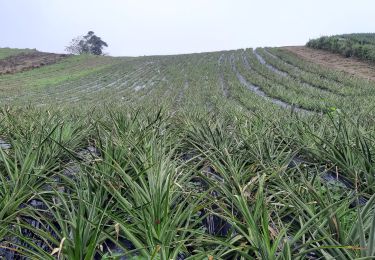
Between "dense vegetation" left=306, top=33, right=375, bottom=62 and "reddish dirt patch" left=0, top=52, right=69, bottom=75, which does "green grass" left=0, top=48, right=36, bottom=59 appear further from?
"dense vegetation" left=306, top=33, right=375, bottom=62

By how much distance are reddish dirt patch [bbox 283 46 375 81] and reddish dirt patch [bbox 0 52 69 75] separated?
90.6 ft

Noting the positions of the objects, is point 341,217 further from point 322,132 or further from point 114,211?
point 322,132

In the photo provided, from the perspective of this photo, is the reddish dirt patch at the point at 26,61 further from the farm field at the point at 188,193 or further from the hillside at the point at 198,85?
the farm field at the point at 188,193

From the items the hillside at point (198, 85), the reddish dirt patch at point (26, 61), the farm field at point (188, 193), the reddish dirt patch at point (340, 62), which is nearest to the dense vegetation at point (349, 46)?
the reddish dirt patch at point (340, 62)

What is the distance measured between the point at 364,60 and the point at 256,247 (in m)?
25.6

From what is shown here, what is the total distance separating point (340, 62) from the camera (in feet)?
77.0

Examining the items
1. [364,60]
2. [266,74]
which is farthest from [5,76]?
[364,60]

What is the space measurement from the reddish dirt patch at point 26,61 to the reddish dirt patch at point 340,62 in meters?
27.6

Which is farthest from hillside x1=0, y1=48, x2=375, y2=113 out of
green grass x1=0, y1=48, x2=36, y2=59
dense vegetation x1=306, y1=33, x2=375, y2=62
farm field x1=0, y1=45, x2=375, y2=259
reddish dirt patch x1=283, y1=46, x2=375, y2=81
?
green grass x1=0, y1=48, x2=36, y2=59

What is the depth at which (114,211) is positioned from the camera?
1.61m

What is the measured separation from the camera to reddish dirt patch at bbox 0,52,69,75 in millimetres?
32956

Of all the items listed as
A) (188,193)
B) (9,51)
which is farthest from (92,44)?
(188,193)

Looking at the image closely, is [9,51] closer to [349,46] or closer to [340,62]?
[340,62]

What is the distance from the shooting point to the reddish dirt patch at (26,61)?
32956 mm
